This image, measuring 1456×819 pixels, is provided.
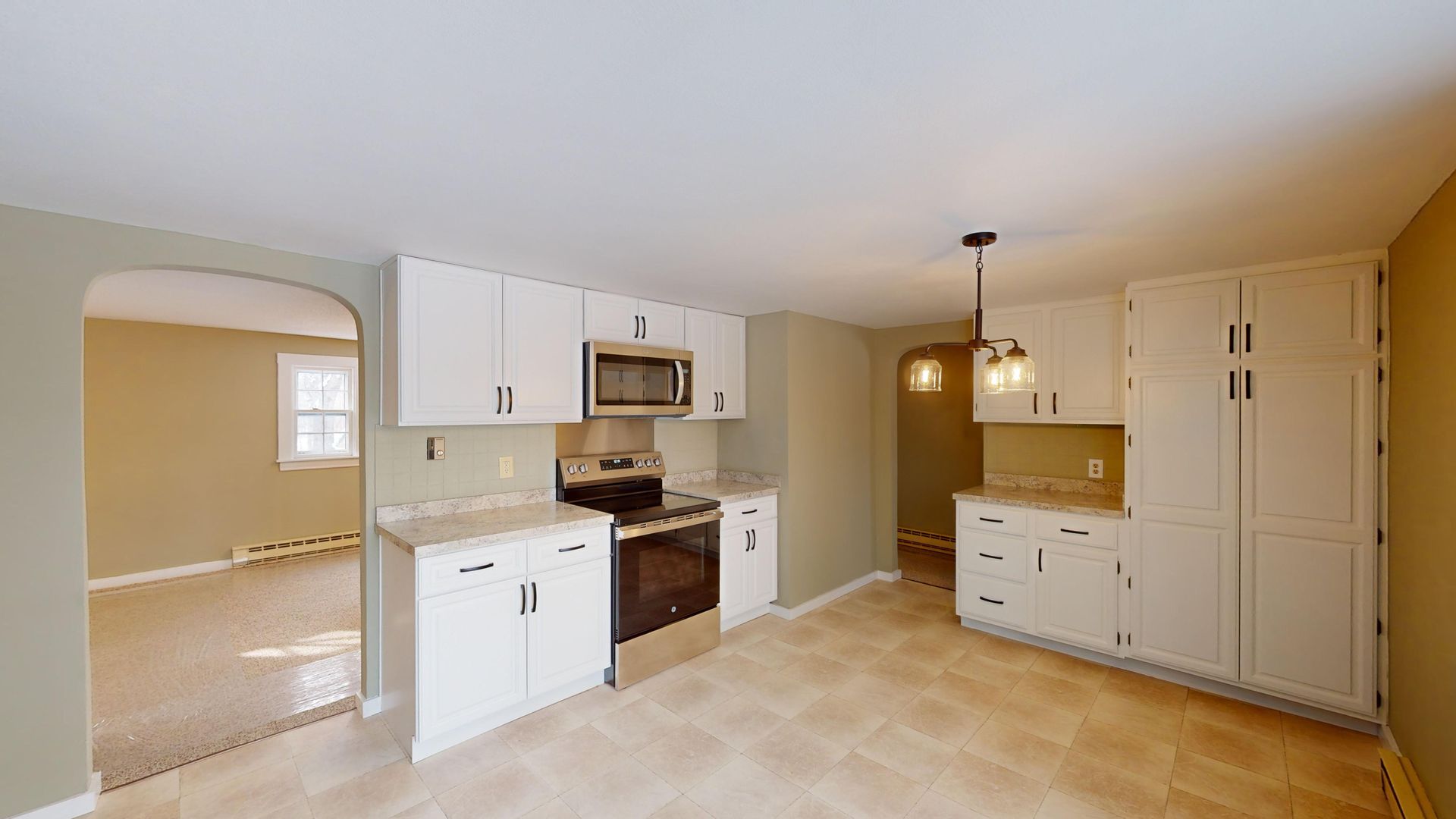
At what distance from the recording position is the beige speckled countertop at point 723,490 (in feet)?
12.6

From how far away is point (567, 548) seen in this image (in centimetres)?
295

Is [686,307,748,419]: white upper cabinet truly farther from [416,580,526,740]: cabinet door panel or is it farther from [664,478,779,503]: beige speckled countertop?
[416,580,526,740]: cabinet door panel

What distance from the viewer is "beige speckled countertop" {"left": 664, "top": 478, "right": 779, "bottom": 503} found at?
3.84m

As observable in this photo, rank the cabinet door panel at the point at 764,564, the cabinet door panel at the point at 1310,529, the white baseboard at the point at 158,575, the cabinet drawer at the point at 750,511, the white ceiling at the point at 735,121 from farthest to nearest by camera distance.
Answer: the white baseboard at the point at 158,575, the cabinet door panel at the point at 764,564, the cabinet drawer at the point at 750,511, the cabinet door panel at the point at 1310,529, the white ceiling at the point at 735,121

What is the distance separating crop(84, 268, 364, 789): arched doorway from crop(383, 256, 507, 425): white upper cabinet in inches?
14.5

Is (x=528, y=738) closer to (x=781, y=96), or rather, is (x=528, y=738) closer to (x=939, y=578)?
(x=781, y=96)

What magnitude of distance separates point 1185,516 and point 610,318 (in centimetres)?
344

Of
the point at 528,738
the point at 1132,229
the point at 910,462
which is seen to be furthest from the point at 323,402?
the point at 1132,229

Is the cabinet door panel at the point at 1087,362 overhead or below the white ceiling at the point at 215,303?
below

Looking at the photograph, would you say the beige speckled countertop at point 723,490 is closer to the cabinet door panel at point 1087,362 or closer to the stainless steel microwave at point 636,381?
the stainless steel microwave at point 636,381

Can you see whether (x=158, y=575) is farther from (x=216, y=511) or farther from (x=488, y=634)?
(x=488, y=634)

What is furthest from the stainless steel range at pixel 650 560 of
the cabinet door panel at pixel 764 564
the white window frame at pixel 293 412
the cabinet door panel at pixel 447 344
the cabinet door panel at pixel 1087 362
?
the white window frame at pixel 293 412

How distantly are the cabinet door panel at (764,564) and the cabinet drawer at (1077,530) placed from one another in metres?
1.73

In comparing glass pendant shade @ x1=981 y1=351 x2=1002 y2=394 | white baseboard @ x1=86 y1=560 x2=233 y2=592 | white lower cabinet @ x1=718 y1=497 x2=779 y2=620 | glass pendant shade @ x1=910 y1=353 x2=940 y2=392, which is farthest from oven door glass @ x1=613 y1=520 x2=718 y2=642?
white baseboard @ x1=86 y1=560 x2=233 y2=592
